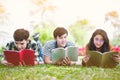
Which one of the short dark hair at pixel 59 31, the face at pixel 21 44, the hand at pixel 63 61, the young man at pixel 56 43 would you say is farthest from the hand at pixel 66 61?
the face at pixel 21 44

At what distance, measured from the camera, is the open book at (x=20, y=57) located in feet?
9.77

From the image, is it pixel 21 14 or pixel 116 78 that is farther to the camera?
pixel 21 14

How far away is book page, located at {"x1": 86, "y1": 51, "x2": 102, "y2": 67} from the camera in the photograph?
300 centimetres

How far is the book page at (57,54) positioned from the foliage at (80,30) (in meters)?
0.21

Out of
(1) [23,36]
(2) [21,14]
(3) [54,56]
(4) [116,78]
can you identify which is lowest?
(4) [116,78]

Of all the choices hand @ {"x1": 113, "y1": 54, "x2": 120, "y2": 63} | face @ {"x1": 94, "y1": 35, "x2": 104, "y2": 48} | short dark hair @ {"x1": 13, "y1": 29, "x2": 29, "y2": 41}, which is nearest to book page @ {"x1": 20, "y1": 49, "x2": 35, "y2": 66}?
short dark hair @ {"x1": 13, "y1": 29, "x2": 29, "y2": 41}

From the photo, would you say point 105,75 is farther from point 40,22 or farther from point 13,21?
point 13,21

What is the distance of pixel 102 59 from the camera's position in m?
3.01

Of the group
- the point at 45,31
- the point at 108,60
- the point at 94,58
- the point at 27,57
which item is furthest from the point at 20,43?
the point at 108,60

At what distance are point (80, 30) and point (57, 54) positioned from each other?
13.0 inches

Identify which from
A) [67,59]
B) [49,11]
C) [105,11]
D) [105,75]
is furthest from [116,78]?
[49,11]

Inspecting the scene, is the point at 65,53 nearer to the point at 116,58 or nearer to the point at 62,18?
the point at 62,18

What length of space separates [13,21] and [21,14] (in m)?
0.10

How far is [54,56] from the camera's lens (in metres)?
3.08
